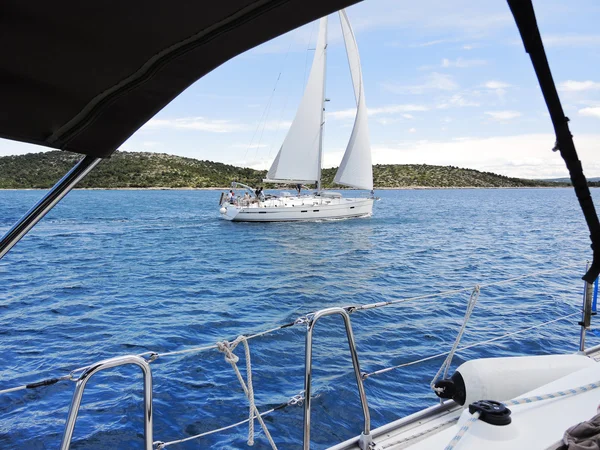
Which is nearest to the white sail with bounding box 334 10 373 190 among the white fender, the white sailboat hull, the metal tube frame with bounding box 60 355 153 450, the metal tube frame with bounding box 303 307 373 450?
the white sailboat hull

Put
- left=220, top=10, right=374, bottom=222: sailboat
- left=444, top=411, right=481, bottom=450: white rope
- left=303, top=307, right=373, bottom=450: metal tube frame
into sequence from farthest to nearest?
left=220, top=10, right=374, bottom=222: sailboat → left=303, top=307, right=373, bottom=450: metal tube frame → left=444, top=411, right=481, bottom=450: white rope

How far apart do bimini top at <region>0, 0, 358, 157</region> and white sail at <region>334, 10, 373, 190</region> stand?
114 feet

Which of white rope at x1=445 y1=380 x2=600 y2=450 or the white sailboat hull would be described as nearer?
white rope at x1=445 y1=380 x2=600 y2=450

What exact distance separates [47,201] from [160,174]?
4301 inches

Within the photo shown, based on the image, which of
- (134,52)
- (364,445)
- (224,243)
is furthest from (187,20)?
(224,243)

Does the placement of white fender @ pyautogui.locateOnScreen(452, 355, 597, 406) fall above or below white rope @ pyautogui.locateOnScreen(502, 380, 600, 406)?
below

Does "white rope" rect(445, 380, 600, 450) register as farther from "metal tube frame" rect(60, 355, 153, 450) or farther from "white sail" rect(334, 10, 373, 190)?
"white sail" rect(334, 10, 373, 190)

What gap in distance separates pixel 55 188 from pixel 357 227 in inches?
1230

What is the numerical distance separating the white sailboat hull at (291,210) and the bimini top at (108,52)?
3136 centimetres

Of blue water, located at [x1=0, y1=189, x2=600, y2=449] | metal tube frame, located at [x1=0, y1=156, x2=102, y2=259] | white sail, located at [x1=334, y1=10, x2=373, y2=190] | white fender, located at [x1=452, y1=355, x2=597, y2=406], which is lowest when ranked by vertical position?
blue water, located at [x1=0, y1=189, x2=600, y2=449]

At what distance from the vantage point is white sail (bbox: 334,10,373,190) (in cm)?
3541

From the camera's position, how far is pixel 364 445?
109 inches

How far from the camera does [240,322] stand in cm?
1076

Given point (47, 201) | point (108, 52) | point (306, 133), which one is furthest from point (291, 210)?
point (108, 52)
